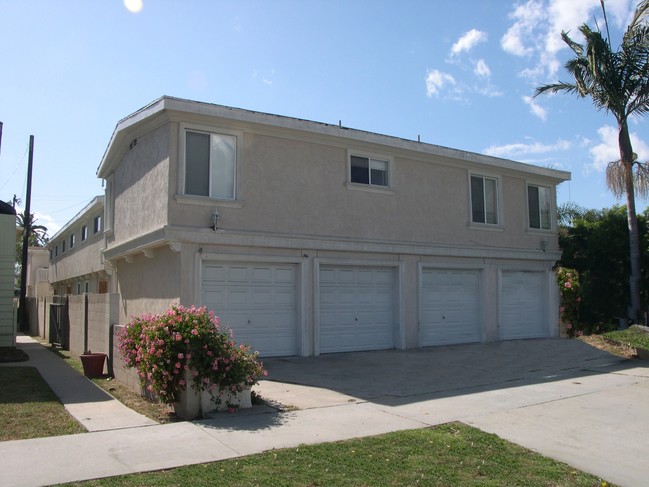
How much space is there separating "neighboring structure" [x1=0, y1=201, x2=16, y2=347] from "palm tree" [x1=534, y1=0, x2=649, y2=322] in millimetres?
17801

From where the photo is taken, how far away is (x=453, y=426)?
7.16 meters

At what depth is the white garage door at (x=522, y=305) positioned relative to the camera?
55.4 ft

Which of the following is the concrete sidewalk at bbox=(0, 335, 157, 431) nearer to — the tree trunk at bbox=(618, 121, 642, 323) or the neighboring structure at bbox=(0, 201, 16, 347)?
the neighboring structure at bbox=(0, 201, 16, 347)

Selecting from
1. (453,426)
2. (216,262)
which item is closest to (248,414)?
(453,426)

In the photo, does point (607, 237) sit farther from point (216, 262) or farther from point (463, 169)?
point (216, 262)

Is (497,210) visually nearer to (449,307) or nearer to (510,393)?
(449,307)

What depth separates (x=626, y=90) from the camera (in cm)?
1609

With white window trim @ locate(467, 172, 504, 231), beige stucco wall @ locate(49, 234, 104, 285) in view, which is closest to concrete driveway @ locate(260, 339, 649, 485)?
white window trim @ locate(467, 172, 504, 231)

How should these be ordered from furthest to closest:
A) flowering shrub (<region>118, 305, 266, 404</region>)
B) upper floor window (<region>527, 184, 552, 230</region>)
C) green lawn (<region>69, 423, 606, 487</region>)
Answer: upper floor window (<region>527, 184, 552, 230</region>)
flowering shrub (<region>118, 305, 266, 404</region>)
green lawn (<region>69, 423, 606, 487</region>)

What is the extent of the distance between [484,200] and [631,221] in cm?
405

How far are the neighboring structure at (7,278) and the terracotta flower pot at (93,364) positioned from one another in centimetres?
694

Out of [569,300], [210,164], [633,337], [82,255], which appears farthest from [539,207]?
[82,255]

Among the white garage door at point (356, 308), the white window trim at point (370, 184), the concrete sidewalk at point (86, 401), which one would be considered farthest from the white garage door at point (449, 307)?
the concrete sidewalk at point (86, 401)

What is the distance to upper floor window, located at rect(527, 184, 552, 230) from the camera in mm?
17906
